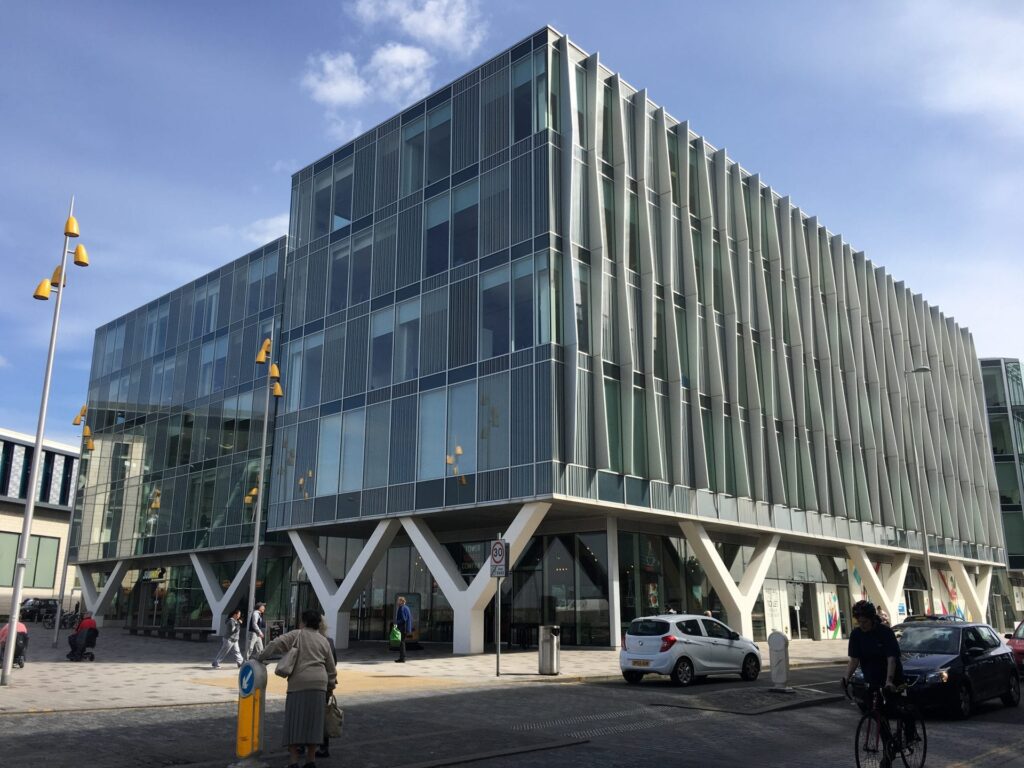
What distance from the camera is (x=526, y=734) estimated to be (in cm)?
1215

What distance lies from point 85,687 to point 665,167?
83.2 feet

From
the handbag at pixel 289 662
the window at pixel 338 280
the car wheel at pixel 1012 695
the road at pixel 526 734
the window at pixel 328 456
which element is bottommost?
the road at pixel 526 734

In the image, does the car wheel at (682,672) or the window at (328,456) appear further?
the window at (328,456)

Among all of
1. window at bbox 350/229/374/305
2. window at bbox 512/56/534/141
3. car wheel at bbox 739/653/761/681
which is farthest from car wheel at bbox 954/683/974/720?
window at bbox 350/229/374/305

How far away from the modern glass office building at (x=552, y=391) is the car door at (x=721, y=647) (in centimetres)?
665

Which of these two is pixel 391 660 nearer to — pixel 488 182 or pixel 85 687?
pixel 85 687

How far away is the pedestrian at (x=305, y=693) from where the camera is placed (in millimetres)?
8656

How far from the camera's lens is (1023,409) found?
6531cm

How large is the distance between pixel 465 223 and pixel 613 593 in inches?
553

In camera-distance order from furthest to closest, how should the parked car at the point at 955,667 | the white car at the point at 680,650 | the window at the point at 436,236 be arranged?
the window at the point at 436,236 → the white car at the point at 680,650 → the parked car at the point at 955,667

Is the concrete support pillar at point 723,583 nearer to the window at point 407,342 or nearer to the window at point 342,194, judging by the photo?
the window at point 407,342

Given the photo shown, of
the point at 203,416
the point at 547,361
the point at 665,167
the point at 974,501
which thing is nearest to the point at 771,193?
the point at 665,167

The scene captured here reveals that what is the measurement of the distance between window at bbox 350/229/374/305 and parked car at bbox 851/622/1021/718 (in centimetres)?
2437

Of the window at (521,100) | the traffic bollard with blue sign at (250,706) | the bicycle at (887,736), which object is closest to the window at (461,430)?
the window at (521,100)
